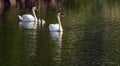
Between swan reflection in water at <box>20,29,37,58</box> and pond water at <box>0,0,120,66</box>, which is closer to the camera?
pond water at <box>0,0,120,66</box>

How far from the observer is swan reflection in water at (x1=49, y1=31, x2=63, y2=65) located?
122 ft

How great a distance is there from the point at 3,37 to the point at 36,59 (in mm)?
10326

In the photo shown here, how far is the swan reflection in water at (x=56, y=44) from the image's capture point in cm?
3728

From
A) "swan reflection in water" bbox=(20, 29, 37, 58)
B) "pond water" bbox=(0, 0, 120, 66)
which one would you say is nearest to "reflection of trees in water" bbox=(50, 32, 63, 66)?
"pond water" bbox=(0, 0, 120, 66)

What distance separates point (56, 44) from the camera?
4325cm

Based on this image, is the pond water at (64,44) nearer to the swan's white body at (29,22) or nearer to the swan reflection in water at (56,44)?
the swan reflection in water at (56,44)

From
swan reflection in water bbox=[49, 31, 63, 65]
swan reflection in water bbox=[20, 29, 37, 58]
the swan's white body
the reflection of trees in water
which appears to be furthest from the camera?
the swan's white body

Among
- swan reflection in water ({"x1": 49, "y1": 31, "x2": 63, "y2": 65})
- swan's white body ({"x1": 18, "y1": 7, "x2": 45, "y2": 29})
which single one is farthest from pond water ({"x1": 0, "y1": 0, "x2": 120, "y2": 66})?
swan's white body ({"x1": 18, "y1": 7, "x2": 45, "y2": 29})

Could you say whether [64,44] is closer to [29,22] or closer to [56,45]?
[56,45]

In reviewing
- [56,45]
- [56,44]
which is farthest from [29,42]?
[56,45]

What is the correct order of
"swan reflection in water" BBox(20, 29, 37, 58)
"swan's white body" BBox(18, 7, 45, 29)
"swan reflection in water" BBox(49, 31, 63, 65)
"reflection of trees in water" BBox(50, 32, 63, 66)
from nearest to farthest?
"reflection of trees in water" BBox(50, 32, 63, 66), "swan reflection in water" BBox(49, 31, 63, 65), "swan reflection in water" BBox(20, 29, 37, 58), "swan's white body" BBox(18, 7, 45, 29)

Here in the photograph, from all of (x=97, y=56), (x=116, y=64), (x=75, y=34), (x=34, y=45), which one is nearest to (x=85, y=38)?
(x=75, y=34)

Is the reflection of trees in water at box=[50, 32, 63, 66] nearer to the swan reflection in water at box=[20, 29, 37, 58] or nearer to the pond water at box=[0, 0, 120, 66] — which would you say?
the pond water at box=[0, 0, 120, 66]

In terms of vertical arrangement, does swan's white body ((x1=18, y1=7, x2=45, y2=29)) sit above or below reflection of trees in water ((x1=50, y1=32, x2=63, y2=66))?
above
